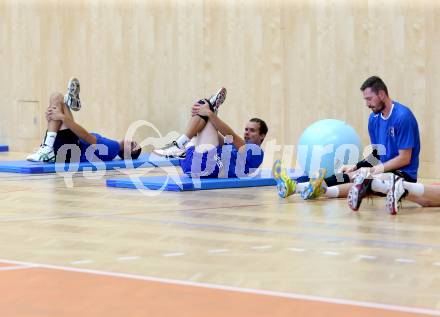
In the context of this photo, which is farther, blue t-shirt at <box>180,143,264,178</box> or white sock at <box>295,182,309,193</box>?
blue t-shirt at <box>180,143,264,178</box>

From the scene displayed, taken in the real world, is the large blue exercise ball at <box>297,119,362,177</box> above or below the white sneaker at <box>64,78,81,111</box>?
below

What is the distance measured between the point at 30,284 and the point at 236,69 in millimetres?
7672

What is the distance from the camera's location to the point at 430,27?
1068cm

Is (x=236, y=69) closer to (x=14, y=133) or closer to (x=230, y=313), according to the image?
(x=14, y=133)

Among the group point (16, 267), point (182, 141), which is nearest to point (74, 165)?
point (182, 141)

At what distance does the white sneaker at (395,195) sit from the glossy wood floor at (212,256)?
Answer: 70mm

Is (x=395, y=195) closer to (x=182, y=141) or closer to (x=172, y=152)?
(x=182, y=141)

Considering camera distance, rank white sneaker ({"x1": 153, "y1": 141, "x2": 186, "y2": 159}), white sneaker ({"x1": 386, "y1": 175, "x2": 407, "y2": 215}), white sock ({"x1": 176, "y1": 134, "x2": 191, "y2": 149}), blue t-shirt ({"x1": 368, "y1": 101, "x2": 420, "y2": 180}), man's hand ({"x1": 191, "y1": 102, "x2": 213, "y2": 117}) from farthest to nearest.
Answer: white sneaker ({"x1": 153, "y1": 141, "x2": 186, "y2": 159})
white sock ({"x1": 176, "y1": 134, "x2": 191, "y2": 149})
man's hand ({"x1": 191, "y1": 102, "x2": 213, "y2": 117})
blue t-shirt ({"x1": 368, "y1": 101, "x2": 420, "y2": 180})
white sneaker ({"x1": 386, "y1": 175, "x2": 407, "y2": 215})

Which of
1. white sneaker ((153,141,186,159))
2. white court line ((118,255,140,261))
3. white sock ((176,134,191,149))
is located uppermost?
white sock ((176,134,191,149))

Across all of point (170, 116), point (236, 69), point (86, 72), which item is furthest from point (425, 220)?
point (86, 72)

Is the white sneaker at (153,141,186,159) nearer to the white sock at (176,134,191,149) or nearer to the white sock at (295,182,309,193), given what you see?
the white sock at (176,134,191,149)

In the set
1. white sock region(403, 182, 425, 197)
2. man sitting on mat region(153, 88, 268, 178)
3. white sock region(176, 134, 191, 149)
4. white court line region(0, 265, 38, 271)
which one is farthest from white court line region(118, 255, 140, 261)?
white sock region(176, 134, 191, 149)

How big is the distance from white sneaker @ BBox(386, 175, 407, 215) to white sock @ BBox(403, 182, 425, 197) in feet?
0.38

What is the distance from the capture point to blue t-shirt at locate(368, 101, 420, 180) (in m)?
8.27
